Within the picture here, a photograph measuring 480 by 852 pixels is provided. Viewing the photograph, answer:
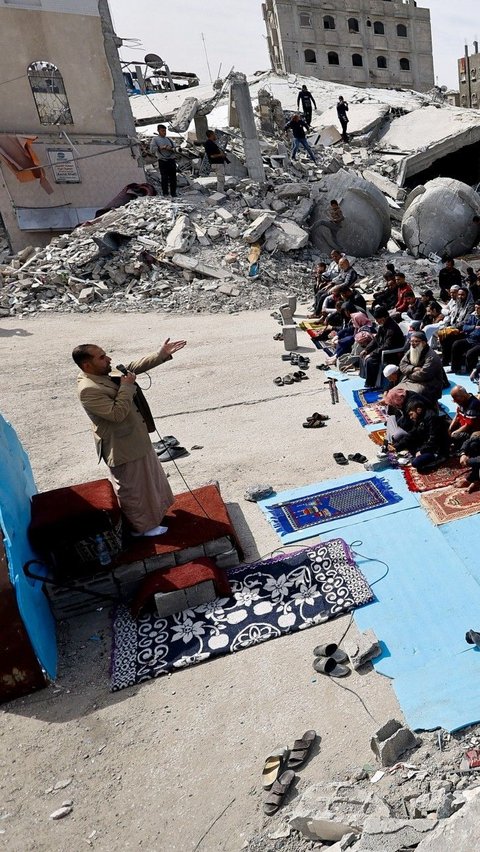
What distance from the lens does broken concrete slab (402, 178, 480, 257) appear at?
14.9 m

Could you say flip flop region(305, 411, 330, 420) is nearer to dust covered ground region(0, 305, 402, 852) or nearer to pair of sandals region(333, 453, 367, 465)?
pair of sandals region(333, 453, 367, 465)

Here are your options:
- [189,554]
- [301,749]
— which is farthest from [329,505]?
[301,749]

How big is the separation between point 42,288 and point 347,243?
8.30m

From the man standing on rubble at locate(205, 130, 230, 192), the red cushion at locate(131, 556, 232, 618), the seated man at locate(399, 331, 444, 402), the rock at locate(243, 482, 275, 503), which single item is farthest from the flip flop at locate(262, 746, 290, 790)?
the man standing on rubble at locate(205, 130, 230, 192)

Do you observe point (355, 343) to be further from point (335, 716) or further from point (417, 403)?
point (335, 716)

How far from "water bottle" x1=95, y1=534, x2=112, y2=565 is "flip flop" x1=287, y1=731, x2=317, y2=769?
2.06 meters

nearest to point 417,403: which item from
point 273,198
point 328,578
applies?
point 328,578

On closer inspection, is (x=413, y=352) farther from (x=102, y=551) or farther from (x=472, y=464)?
(x=102, y=551)

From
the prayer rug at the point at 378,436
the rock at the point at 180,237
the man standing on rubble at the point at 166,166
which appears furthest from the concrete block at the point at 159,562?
the man standing on rubble at the point at 166,166

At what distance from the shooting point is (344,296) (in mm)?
10016

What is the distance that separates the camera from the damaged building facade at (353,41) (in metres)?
39.8

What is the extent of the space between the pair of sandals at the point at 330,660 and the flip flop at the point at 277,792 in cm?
74

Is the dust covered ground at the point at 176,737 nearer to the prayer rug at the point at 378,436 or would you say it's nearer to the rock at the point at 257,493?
the rock at the point at 257,493

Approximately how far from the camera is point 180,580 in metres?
4.34
